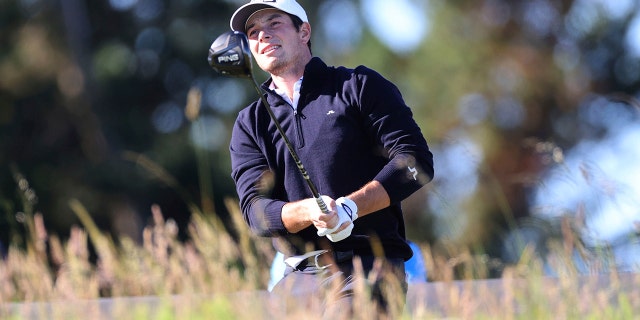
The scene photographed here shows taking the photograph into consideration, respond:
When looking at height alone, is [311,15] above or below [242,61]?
below

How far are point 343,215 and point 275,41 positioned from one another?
0.99 metres

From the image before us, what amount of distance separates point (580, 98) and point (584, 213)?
2194 centimetres

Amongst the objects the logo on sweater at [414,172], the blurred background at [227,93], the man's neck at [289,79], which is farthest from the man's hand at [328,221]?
the blurred background at [227,93]

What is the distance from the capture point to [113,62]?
3122 cm

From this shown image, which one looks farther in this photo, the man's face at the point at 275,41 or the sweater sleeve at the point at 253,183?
the man's face at the point at 275,41

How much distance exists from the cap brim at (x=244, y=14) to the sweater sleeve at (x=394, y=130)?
0.60 meters

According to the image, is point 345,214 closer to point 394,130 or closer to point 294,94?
point 394,130

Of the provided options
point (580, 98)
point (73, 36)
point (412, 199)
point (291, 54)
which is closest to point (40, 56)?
point (73, 36)

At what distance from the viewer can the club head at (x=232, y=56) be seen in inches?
207

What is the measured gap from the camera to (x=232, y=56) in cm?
527

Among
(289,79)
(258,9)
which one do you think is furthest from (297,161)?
(258,9)

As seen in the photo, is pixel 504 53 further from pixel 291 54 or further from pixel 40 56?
pixel 291 54

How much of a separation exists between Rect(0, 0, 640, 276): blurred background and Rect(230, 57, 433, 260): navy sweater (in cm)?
1911

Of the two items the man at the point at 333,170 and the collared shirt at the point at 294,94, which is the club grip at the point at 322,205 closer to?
the man at the point at 333,170
